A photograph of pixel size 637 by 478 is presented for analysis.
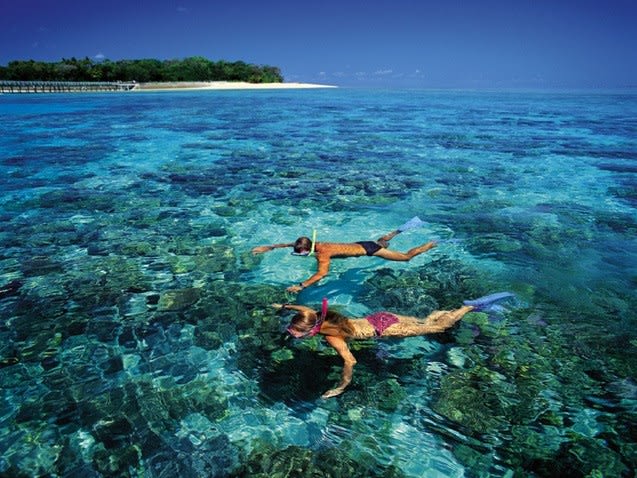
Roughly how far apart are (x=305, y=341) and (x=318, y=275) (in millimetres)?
1414

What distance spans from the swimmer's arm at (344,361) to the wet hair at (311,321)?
0.16 metres

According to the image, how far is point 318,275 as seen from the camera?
21.3 ft

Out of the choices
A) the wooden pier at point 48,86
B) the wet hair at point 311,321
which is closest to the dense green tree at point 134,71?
the wooden pier at point 48,86

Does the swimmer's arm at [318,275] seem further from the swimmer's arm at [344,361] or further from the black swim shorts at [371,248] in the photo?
the swimmer's arm at [344,361]

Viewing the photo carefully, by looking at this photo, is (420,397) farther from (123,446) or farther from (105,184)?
(105,184)

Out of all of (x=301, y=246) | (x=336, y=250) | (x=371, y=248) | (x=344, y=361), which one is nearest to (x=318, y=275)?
(x=301, y=246)

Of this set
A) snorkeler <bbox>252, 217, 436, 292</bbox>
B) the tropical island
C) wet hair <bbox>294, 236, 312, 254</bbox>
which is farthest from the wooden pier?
wet hair <bbox>294, 236, 312, 254</bbox>

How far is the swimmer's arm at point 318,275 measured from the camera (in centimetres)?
621

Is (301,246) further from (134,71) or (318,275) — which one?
(134,71)

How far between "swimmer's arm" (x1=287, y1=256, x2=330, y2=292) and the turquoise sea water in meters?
0.24

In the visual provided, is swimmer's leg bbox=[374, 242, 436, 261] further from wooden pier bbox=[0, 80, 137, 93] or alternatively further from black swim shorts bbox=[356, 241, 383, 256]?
wooden pier bbox=[0, 80, 137, 93]

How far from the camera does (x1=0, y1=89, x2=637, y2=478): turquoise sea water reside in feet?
12.6

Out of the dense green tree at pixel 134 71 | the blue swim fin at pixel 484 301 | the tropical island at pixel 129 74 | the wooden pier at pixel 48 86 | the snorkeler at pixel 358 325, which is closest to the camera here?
the snorkeler at pixel 358 325

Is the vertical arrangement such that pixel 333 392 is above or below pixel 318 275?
below
